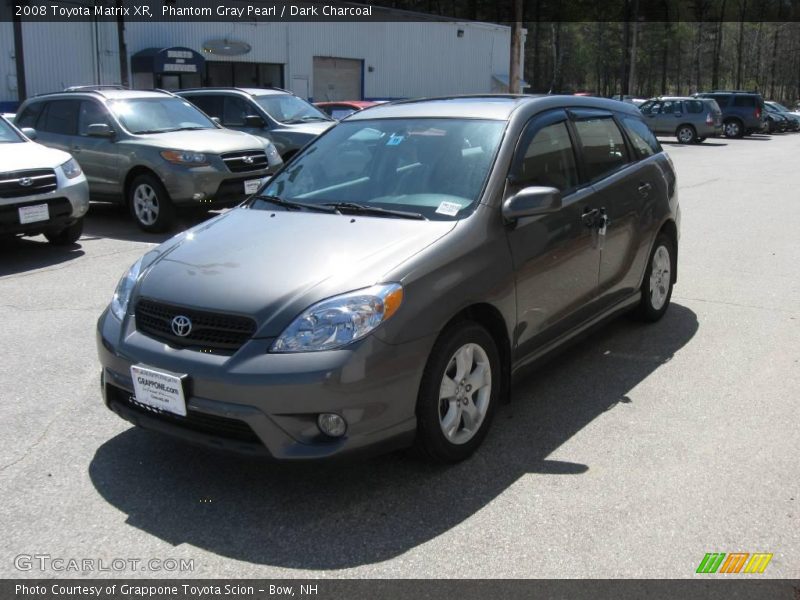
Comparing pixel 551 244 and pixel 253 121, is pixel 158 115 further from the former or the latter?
pixel 551 244

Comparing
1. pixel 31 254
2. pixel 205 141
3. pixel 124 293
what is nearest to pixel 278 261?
pixel 124 293

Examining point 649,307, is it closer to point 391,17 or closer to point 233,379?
point 233,379

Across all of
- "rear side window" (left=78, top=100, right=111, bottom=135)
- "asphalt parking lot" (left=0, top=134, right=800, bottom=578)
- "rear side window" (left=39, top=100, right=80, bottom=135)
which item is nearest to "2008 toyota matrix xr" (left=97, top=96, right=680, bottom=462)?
"asphalt parking lot" (left=0, top=134, right=800, bottom=578)

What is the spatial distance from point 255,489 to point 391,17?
38043 mm

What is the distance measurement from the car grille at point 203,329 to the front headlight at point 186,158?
6.59 meters

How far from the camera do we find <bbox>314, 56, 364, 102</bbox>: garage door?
118 ft

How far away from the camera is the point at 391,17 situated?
128 feet

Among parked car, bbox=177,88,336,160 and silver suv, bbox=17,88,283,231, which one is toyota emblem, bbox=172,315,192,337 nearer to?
silver suv, bbox=17,88,283,231

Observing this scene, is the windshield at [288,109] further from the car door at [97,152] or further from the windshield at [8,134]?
the windshield at [8,134]

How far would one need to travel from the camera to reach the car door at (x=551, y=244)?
13.8ft

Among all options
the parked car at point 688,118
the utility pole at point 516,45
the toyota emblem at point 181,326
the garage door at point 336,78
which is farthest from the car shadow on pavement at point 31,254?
the garage door at point 336,78

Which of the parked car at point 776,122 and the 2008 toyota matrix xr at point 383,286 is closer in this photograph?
the 2008 toyota matrix xr at point 383,286

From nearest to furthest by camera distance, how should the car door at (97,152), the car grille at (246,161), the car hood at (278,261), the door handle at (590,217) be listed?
the car hood at (278,261)
the door handle at (590,217)
the car grille at (246,161)
the car door at (97,152)

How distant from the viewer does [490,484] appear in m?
3.68
